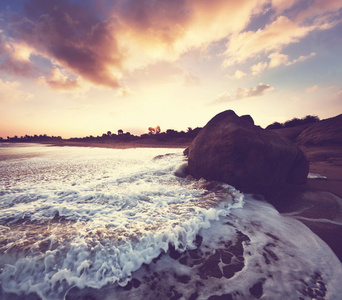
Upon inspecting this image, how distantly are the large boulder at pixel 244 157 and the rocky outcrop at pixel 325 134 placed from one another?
6.23 meters

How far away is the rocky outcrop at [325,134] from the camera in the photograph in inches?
325

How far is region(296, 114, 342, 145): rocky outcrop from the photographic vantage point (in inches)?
325

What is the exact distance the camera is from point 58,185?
3.56 meters

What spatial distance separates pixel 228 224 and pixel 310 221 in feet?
4.13

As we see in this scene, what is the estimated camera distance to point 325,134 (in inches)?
349

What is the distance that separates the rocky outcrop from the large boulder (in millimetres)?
6233

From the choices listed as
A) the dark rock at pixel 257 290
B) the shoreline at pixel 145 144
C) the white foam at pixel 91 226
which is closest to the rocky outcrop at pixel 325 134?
the white foam at pixel 91 226

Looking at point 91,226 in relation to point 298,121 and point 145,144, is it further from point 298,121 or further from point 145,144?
point 298,121

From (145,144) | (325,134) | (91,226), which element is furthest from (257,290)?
(145,144)

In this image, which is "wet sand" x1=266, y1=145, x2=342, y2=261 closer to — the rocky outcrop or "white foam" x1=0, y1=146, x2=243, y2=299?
"white foam" x1=0, y1=146, x2=243, y2=299

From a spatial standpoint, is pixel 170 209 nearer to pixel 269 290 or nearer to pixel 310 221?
pixel 269 290

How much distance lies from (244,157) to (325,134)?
8.83 metres

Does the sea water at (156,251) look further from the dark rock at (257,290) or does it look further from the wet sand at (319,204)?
the wet sand at (319,204)

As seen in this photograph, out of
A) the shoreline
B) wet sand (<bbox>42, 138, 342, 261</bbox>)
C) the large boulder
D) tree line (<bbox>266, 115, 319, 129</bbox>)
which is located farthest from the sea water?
tree line (<bbox>266, 115, 319, 129</bbox>)
